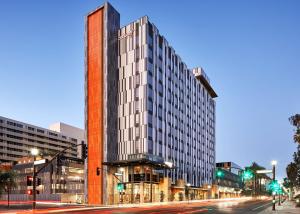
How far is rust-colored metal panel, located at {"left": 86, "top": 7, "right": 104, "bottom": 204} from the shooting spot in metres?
77.4

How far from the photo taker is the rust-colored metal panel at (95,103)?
77375 millimetres

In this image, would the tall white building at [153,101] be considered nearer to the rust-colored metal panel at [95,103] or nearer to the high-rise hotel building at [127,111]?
the high-rise hotel building at [127,111]

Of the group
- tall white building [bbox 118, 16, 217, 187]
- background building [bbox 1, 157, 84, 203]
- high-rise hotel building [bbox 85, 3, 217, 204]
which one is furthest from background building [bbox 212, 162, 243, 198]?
high-rise hotel building [bbox 85, 3, 217, 204]

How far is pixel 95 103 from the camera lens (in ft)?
266

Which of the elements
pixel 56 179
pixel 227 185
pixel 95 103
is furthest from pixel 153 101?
pixel 227 185

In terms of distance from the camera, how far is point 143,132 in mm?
80438

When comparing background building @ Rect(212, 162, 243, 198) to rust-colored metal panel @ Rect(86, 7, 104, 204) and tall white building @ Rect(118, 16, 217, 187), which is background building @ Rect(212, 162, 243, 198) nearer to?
tall white building @ Rect(118, 16, 217, 187)

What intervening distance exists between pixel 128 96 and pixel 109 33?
14813 millimetres

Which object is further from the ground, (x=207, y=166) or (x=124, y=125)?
(x=124, y=125)

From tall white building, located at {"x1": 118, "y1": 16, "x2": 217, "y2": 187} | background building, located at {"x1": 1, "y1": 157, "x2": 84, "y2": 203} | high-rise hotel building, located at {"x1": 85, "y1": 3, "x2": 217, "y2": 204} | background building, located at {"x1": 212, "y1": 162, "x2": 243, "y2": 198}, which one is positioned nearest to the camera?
high-rise hotel building, located at {"x1": 85, "y1": 3, "x2": 217, "y2": 204}

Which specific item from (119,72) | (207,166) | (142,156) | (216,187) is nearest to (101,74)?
(119,72)

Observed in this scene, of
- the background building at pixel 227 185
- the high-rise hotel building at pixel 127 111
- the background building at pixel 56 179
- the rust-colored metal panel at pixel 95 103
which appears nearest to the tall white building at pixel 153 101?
the high-rise hotel building at pixel 127 111

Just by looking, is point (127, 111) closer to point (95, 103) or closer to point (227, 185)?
point (95, 103)

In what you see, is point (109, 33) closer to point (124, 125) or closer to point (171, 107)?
point (124, 125)
